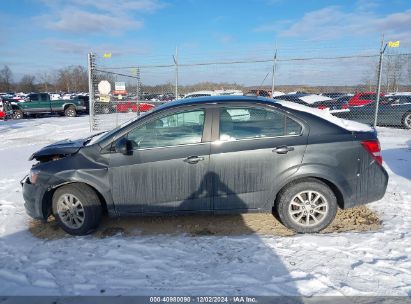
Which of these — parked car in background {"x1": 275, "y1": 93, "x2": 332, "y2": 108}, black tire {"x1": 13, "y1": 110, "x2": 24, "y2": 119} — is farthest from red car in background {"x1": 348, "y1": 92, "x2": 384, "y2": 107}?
black tire {"x1": 13, "y1": 110, "x2": 24, "y2": 119}

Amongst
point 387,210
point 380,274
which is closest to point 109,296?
point 380,274

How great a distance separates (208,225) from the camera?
166 inches

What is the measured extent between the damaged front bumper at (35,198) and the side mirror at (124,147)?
43.4 inches

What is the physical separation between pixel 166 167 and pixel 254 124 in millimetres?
1176

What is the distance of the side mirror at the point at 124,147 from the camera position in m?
3.71

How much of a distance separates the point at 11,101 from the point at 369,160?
85.1ft

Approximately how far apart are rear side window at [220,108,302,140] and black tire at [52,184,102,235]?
1.76 meters

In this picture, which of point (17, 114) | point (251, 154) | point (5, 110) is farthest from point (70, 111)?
point (251, 154)

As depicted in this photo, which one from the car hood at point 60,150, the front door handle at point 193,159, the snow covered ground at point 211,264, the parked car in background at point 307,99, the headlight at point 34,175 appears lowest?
the snow covered ground at point 211,264

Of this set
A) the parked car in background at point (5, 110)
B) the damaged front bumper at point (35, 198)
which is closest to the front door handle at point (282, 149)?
the damaged front bumper at point (35, 198)

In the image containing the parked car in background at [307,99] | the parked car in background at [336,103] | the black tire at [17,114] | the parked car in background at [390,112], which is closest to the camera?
the parked car in background at [307,99]

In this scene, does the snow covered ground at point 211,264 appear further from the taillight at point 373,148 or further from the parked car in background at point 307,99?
the parked car in background at point 307,99

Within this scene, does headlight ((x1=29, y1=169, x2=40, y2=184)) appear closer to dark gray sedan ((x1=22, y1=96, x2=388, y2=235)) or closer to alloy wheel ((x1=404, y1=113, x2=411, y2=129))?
dark gray sedan ((x1=22, y1=96, x2=388, y2=235))

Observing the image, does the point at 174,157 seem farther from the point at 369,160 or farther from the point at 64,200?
the point at 369,160
